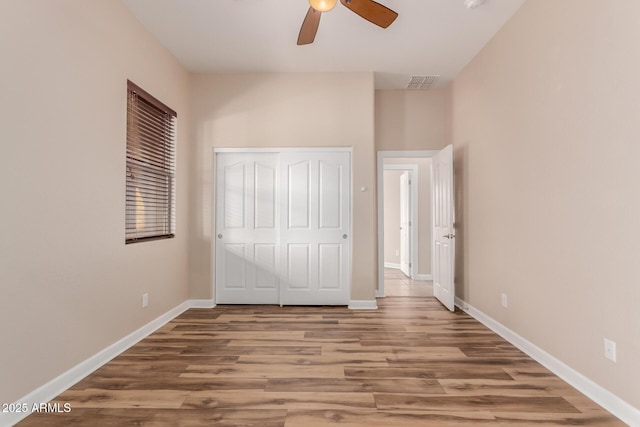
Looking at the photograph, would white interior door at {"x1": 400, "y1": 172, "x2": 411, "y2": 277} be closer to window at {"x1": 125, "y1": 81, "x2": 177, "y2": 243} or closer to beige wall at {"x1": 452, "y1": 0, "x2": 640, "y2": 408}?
beige wall at {"x1": 452, "y1": 0, "x2": 640, "y2": 408}

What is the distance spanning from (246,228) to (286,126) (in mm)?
1405

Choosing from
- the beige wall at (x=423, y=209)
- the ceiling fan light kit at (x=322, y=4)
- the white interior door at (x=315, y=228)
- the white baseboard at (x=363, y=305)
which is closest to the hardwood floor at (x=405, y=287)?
the beige wall at (x=423, y=209)

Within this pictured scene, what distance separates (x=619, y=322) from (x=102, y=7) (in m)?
4.16

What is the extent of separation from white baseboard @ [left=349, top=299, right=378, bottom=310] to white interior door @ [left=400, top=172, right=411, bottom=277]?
253 cm

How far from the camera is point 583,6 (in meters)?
2.30

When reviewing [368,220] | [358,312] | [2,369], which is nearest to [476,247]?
[368,220]

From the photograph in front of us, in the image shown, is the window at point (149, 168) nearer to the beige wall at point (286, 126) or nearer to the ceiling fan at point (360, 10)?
the beige wall at point (286, 126)

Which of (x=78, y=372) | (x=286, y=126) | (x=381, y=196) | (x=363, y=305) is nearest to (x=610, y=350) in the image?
(x=363, y=305)

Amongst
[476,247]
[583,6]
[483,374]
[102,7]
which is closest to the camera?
[583,6]

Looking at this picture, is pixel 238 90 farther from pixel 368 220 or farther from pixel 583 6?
pixel 583 6

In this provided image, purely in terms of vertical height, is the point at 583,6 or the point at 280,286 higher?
the point at 583,6

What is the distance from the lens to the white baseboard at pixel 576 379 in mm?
1938

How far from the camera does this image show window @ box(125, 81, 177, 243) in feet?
10.4

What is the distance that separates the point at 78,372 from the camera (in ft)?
7.88
